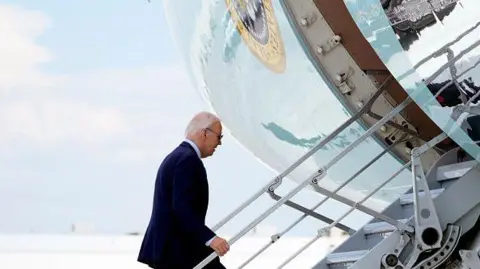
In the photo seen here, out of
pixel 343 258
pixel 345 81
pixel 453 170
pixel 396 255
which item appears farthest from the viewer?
pixel 345 81

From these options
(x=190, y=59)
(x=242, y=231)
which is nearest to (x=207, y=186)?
(x=242, y=231)

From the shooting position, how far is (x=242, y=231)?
3633 millimetres

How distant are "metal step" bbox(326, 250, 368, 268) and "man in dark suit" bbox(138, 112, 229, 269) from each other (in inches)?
23.7

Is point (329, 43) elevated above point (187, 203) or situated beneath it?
elevated above

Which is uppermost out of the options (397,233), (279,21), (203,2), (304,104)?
(203,2)

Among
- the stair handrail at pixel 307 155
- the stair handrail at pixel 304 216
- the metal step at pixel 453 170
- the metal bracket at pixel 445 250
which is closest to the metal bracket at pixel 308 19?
the stair handrail at pixel 307 155

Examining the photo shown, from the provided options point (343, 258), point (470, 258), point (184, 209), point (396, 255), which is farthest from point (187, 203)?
point (470, 258)

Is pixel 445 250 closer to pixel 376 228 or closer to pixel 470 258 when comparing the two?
pixel 470 258

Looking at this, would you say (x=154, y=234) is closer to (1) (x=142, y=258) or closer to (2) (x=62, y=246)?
(1) (x=142, y=258)

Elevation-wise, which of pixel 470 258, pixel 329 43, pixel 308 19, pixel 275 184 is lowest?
pixel 470 258

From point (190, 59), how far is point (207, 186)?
1.67m

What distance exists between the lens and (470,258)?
3471mm

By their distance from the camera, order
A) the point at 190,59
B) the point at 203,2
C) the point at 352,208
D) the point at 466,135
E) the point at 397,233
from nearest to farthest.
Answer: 1. the point at 466,135
2. the point at 397,233
3. the point at 352,208
4. the point at 203,2
5. the point at 190,59

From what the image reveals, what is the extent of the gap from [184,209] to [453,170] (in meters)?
1.03
